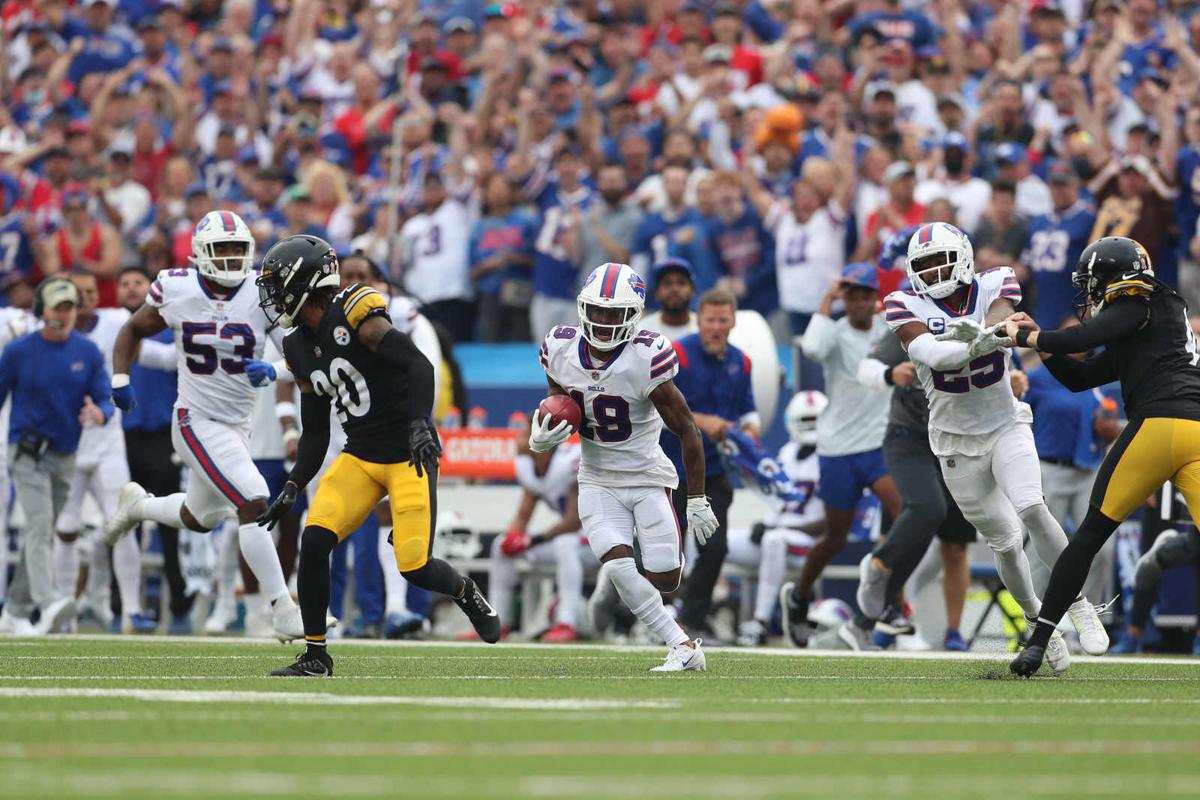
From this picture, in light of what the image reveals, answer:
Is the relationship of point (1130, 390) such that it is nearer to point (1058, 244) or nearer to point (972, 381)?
point (972, 381)

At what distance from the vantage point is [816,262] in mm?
14102

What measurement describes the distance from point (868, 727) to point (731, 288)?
8757 mm

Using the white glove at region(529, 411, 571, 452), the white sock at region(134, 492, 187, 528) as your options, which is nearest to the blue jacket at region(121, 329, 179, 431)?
the white sock at region(134, 492, 187, 528)

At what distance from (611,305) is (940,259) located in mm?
1490

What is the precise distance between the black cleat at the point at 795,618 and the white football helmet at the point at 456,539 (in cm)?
280

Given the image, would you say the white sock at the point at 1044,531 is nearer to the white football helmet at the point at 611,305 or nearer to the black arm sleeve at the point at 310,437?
the white football helmet at the point at 611,305

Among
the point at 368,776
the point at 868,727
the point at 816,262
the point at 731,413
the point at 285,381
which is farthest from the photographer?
the point at 816,262

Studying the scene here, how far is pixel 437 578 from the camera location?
8.33 m

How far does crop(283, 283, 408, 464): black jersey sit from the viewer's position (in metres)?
8.14

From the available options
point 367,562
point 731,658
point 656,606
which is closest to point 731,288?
point 367,562

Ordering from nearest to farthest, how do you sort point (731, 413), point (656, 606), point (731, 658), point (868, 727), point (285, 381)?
point (868, 727) < point (656, 606) < point (731, 658) < point (731, 413) < point (285, 381)

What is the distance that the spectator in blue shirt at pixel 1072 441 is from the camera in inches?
473

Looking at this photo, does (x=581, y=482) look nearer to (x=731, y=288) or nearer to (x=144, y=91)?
(x=731, y=288)

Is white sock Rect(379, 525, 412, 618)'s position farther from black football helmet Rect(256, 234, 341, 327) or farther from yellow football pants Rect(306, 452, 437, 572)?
black football helmet Rect(256, 234, 341, 327)
